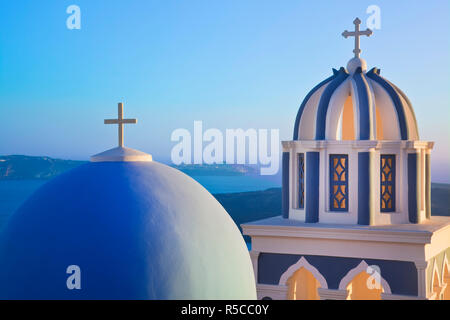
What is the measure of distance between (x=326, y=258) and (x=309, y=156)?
2.26 meters

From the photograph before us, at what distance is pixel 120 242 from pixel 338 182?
8.80 metres

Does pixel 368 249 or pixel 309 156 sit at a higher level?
pixel 309 156

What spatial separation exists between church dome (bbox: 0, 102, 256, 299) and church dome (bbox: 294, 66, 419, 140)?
7.85m

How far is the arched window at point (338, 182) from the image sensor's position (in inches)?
589

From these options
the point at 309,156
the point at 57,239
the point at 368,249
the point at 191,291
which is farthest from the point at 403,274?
the point at 57,239

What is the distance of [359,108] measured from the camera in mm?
15156

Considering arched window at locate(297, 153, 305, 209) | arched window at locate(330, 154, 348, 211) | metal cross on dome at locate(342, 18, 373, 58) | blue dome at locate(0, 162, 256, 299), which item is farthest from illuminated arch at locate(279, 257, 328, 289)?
blue dome at locate(0, 162, 256, 299)

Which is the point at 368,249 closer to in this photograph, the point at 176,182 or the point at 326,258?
the point at 326,258

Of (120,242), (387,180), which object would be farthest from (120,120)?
(387,180)

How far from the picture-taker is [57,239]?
22.7 feet

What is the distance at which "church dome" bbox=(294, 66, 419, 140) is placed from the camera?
49.7 feet

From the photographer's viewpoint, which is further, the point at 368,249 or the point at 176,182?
the point at 368,249
